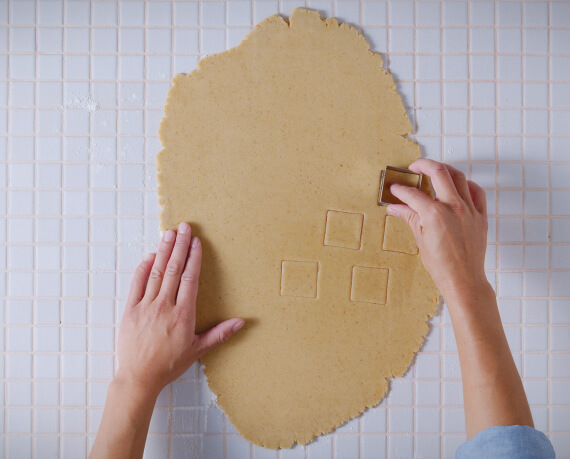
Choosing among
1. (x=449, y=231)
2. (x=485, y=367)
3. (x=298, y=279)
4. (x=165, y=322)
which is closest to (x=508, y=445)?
(x=485, y=367)

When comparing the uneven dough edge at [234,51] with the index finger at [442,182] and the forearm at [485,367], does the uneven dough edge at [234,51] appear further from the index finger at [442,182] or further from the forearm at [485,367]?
the forearm at [485,367]

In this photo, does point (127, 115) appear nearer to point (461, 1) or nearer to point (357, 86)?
point (357, 86)

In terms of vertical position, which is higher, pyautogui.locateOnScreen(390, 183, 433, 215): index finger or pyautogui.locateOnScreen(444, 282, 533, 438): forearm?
pyautogui.locateOnScreen(390, 183, 433, 215): index finger

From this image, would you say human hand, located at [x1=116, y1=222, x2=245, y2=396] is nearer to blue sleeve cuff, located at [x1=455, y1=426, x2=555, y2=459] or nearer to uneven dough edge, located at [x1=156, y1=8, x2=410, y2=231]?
uneven dough edge, located at [x1=156, y1=8, x2=410, y2=231]

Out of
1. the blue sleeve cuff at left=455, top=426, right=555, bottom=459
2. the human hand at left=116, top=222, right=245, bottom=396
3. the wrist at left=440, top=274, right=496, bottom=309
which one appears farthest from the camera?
the human hand at left=116, top=222, right=245, bottom=396

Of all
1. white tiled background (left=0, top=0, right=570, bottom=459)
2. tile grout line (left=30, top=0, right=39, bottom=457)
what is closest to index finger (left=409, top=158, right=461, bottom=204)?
white tiled background (left=0, top=0, right=570, bottom=459)

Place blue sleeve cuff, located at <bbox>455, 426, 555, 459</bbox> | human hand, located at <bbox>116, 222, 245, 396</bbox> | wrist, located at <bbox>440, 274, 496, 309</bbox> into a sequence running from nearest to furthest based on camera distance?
1. blue sleeve cuff, located at <bbox>455, 426, 555, 459</bbox>
2. wrist, located at <bbox>440, 274, 496, 309</bbox>
3. human hand, located at <bbox>116, 222, 245, 396</bbox>

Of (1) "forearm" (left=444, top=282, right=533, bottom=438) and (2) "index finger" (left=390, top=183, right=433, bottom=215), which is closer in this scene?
(1) "forearm" (left=444, top=282, right=533, bottom=438)

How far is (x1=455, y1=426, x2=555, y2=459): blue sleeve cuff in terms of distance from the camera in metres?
0.62

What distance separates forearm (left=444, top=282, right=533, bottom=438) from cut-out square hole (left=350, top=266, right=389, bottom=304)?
A: 0.16 metres

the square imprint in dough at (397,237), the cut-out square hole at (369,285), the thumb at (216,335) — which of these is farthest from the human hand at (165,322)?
the square imprint in dough at (397,237)

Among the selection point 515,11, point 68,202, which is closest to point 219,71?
point 68,202

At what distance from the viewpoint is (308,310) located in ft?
2.93

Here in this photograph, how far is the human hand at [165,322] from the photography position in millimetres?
842
